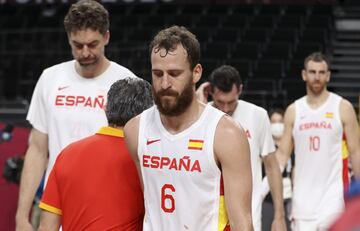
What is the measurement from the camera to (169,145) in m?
4.00

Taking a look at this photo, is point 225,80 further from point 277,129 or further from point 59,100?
point 277,129

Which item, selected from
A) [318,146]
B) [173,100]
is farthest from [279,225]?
[173,100]

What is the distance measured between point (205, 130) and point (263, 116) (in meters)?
3.12

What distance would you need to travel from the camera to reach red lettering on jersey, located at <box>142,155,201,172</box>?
3898 mm

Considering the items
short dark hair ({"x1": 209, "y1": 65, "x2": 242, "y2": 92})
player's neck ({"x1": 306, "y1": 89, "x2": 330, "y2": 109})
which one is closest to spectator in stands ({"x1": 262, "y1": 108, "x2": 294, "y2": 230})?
player's neck ({"x1": 306, "y1": 89, "x2": 330, "y2": 109})

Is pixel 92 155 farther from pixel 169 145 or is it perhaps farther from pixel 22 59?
pixel 22 59

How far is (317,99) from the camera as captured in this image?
875 cm

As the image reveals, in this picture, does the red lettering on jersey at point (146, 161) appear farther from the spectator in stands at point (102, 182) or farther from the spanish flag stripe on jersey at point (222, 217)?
the spanish flag stripe on jersey at point (222, 217)

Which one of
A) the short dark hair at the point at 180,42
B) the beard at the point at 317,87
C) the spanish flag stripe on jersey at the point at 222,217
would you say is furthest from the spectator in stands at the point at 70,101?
the beard at the point at 317,87

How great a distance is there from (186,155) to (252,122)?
3.12m

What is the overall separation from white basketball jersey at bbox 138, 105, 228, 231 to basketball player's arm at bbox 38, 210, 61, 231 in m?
0.42

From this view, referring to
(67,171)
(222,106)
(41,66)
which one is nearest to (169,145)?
(67,171)

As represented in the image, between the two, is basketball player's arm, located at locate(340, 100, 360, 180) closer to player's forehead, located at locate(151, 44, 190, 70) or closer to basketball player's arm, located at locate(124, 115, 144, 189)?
basketball player's arm, located at locate(124, 115, 144, 189)

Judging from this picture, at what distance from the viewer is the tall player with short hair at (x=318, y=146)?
844cm
